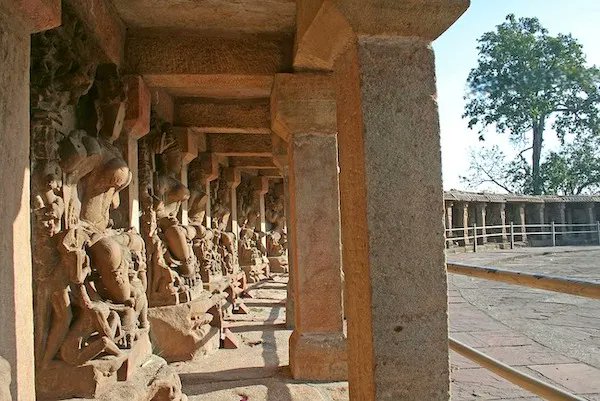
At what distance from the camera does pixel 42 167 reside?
2.68 m

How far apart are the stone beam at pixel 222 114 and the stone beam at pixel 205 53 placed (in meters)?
1.73

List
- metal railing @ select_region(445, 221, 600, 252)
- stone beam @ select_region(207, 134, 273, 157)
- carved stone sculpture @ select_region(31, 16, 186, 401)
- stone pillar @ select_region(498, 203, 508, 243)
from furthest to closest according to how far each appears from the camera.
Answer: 1. stone pillar @ select_region(498, 203, 508, 243)
2. metal railing @ select_region(445, 221, 600, 252)
3. stone beam @ select_region(207, 134, 273, 157)
4. carved stone sculpture @ select_region(31, 16, 186, 401)

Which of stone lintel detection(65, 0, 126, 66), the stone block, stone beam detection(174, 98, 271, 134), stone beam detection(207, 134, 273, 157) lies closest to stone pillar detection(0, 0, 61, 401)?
stone lintel detection(65, 0, 126, 66)

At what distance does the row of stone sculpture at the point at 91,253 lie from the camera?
2736 millimetres

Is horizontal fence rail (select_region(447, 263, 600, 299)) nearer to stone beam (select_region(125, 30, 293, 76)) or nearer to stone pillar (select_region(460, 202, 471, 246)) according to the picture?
stone beam (select_region(125, 30, 293, 76))

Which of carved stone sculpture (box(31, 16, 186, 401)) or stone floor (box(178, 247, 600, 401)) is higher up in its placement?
carved stone sculpture (box(31, 16, 186, 401))

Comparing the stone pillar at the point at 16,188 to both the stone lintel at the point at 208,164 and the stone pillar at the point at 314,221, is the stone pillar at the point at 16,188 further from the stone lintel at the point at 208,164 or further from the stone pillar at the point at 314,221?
the stone lintel at the point at 208,164

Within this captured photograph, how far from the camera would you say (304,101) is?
3957 mm

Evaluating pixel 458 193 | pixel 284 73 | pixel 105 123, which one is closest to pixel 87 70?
pixel 105 123

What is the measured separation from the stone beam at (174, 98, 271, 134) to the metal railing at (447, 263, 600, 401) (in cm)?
Result: 408

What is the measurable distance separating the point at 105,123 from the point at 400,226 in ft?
8.74

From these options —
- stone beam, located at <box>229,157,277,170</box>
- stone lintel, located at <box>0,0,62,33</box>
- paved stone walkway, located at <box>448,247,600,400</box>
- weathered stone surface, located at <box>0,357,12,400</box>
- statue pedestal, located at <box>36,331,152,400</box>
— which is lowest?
paved stone walkway, located at <box>448,247,600,400</box>

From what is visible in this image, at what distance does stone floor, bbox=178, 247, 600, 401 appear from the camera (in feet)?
11.8

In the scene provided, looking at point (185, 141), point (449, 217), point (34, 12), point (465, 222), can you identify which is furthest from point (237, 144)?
point (465, 222)
